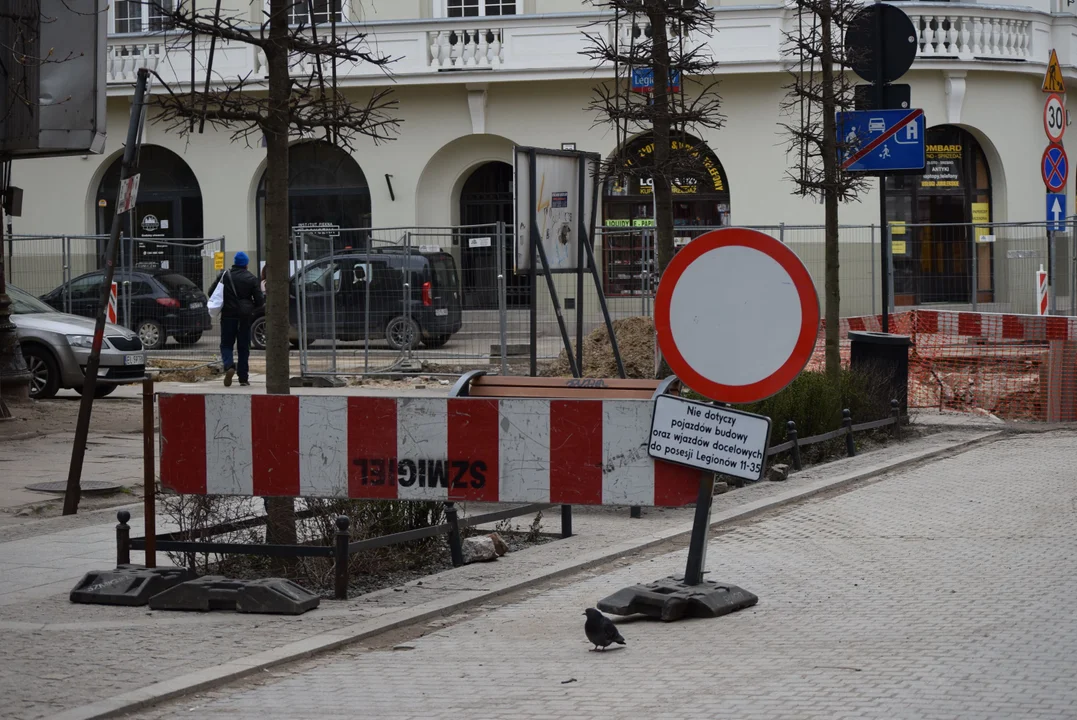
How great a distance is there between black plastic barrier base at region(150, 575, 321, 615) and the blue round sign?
628 inches

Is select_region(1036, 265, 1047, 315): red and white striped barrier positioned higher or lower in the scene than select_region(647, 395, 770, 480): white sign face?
higher

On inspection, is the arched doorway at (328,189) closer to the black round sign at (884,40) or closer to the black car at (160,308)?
the black car at (160,308)

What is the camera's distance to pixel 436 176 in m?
33.0

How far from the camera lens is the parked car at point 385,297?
22234mm

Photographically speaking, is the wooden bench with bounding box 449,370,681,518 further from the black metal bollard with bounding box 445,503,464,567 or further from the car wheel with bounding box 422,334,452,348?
the car wheel with bounding box 422,334,452,348

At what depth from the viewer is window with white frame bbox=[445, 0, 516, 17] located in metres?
32.3

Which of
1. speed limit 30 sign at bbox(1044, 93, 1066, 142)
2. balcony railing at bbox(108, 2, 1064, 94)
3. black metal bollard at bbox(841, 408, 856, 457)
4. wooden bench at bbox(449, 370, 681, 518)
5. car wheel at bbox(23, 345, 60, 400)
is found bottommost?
black metal bollard at bbox(841, 408, 856, 457)

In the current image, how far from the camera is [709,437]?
7027mm

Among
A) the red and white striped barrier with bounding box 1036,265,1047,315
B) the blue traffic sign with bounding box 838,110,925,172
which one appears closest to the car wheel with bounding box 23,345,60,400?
the blue traffic sign with bounding box 838,110,925,172

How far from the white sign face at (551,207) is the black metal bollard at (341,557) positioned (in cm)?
542

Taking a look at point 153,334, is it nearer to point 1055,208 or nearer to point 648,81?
point 648,81

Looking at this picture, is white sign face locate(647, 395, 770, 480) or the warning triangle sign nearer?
white sign face locate(647, 395, 770, 480)

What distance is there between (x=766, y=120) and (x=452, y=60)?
6829mm

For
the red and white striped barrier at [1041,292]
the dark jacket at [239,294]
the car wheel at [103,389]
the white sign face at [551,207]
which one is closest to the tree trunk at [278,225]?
the white sign face at [551,207]
